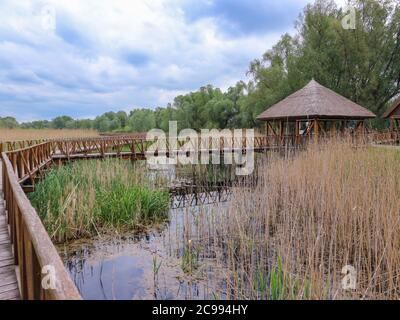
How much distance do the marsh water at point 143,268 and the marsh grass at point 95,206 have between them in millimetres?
310

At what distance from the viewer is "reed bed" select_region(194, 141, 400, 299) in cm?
335

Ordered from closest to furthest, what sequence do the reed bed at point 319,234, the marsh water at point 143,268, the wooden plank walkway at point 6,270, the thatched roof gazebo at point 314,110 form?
the wooden plank walkway at point 6,270
the reed bed at point 319,234
the marsh water at point 143,268
the thatched roof gazebo at point 314,110

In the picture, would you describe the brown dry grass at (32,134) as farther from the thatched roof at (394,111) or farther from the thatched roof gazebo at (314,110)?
the thatched roof at (394,111)

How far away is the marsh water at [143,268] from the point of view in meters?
3.91

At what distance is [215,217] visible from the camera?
5.68m

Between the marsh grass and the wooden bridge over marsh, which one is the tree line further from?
the wooden bridge over marsh

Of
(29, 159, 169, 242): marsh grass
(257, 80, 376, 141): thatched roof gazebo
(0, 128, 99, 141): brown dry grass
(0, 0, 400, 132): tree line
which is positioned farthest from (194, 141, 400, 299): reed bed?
(0, 0, 400, 132): tree line

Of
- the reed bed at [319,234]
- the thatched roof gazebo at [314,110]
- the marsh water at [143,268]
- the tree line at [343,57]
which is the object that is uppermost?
the tree line at [343,57]

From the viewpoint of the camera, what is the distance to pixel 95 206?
6.27 meters

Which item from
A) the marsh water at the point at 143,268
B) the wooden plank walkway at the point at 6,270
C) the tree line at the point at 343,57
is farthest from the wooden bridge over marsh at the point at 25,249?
the tree line at the point at 343,57

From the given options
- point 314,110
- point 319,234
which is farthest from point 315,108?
point 319,234

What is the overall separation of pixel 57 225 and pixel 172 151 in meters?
8.41
